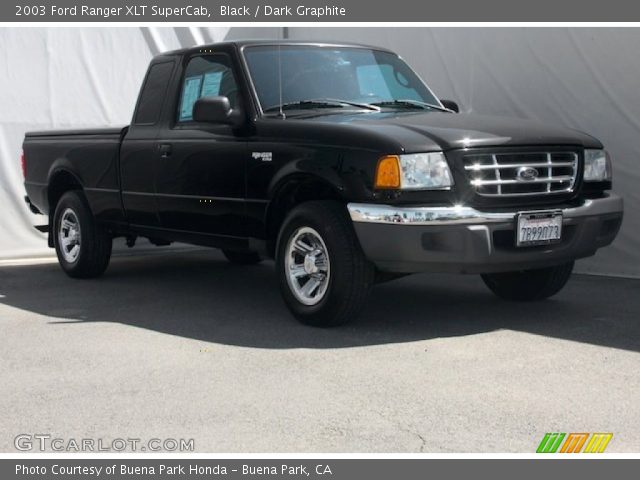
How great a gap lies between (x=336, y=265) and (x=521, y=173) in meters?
1.28

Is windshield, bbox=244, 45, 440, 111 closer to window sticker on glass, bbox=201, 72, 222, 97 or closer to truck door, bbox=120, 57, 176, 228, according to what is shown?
window sticker on glass, bbox=201, 72, 222, 97

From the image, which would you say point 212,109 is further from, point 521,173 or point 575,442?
point 575,442

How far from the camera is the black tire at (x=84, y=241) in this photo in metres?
8.57

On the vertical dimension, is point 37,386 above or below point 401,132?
below

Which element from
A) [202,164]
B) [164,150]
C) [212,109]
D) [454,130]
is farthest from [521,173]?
[164,150]

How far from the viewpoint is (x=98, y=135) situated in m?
8.36

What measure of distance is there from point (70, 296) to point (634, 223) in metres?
4.84

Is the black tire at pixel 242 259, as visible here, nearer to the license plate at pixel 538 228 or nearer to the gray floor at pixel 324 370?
the gray floor at pixel 324 370

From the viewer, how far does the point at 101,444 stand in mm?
4090

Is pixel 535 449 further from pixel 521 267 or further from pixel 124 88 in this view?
pixel 124 88

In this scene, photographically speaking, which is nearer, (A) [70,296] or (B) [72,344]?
(B) [72,344]

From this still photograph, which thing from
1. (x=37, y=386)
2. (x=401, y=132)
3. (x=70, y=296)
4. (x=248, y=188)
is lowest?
(x=70, y=296)

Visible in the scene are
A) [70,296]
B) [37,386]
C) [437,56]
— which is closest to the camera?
[37,386]
